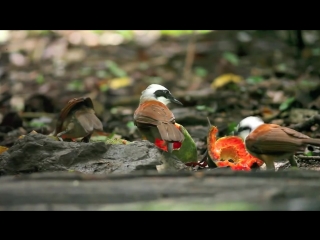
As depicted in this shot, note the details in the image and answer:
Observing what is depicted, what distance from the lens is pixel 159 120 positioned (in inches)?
182

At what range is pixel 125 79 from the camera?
11797 millimetres

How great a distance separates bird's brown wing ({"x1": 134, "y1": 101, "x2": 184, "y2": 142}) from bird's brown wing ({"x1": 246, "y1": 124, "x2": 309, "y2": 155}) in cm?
52

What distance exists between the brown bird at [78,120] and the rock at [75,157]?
563 mm

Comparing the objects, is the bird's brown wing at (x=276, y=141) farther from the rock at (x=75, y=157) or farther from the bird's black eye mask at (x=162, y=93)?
the bird's black eye mask at (x=162, y=93)

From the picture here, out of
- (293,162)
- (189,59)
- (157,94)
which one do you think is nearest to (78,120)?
(157,94)

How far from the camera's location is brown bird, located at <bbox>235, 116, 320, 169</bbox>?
4250mm

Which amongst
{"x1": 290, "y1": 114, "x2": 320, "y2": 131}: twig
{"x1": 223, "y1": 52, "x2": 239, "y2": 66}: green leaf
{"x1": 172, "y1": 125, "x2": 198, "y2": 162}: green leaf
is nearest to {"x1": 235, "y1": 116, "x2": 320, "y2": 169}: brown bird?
{"x1": 172, "y1": 125, "x2": 198, "y2": 162}: green leaf

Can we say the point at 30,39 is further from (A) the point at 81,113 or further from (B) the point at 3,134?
(A) the point at 81,113

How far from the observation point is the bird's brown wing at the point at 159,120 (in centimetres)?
442

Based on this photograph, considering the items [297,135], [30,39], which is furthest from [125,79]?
[297,135]

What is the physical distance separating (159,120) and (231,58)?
26.6ft

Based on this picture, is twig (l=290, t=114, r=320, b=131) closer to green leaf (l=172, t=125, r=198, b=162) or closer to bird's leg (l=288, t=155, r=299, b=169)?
bird's leg (l=288, t=155, r=299, b=169)

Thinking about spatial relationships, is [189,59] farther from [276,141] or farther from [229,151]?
[276,141]

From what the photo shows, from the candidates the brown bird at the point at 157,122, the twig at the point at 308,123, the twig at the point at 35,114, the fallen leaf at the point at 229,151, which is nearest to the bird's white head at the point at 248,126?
the fallen leaf at the point at 229,151
